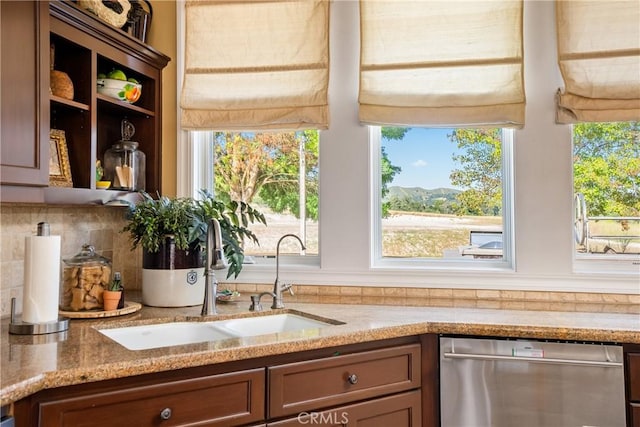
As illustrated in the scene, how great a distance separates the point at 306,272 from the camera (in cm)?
220

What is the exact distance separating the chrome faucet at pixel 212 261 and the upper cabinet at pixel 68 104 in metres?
0.48

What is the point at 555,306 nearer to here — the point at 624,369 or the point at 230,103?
the point at 624,369

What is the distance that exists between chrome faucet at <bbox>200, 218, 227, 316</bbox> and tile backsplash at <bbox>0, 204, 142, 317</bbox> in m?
0.69

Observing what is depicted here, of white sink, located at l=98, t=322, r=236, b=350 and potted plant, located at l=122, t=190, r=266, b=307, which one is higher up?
potted plant, located at l=122, t=190, r=266, b=307

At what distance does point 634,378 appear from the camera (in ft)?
4.95

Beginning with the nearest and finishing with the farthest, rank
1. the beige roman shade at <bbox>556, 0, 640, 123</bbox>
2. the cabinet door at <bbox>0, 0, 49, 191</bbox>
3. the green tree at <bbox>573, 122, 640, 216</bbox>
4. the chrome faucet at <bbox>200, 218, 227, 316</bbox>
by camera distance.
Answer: the cabinet door at <bbox>0, 0, 49, 191</bbox> < the chrome faucet at <bbox>200, 218, 227, 316</bbox> < the beige roman shade at <bbox>556, 0, 640, 123</bbox> < the green tree at <bbox>573, 122, 640, 216</bbox>

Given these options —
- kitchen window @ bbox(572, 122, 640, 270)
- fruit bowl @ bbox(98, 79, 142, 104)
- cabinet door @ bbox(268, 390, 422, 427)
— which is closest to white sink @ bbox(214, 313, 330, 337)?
cabinet door @ bbox(268, 390, 422, 427)

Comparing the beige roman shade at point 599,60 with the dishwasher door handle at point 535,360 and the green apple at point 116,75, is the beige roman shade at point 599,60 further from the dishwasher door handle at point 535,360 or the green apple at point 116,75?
the green apple at point 116,75

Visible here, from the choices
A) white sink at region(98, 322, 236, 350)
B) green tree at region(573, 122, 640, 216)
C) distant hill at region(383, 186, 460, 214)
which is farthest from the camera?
distant hill at region(383, 186, 460, 214)

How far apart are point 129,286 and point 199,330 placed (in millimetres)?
748

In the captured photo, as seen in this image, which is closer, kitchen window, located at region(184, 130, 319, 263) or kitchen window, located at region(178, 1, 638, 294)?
kitchen window, located at region(178, 1, 638, 294)

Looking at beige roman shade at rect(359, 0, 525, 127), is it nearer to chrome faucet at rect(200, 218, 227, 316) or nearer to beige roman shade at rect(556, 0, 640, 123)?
beige roman shade at rect(556, 0, 640, 123)

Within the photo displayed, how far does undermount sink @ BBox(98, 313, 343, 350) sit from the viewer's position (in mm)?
1637

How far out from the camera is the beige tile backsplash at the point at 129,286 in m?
1.71
